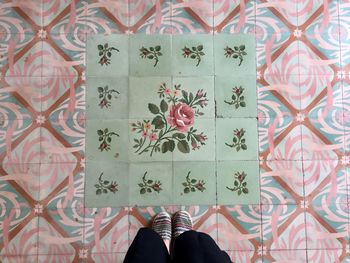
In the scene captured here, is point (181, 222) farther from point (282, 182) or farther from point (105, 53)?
point (105, 53)

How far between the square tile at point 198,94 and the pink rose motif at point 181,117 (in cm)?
1

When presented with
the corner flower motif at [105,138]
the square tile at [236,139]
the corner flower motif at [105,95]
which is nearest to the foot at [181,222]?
the square tile at [236,139]

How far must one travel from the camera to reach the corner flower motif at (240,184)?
4.62 ft

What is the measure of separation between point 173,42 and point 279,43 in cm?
39

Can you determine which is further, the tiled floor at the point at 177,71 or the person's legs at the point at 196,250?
the tiled floor at the point at 177,71

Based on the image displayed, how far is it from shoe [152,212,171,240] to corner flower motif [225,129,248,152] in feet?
1.11

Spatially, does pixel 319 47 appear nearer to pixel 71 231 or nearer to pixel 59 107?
pixel 59 107

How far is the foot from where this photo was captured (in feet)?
4.42

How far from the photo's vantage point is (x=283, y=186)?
1.42 metres

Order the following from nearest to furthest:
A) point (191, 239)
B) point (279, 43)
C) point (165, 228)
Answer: point (191, 239) → point (165, 228) → point (279, 43)

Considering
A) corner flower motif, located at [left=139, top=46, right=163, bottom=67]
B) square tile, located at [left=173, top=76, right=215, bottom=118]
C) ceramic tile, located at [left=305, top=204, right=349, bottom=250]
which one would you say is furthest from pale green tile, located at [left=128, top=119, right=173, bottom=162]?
ceramic tile, located at [left=305, top=204, right=349, bottom=250]

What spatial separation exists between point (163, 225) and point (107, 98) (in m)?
0.49

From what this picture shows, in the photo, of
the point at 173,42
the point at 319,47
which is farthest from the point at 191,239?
the point at 319,47

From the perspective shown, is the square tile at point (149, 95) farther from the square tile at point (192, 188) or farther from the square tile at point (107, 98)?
the square tile at point (192, 188)
